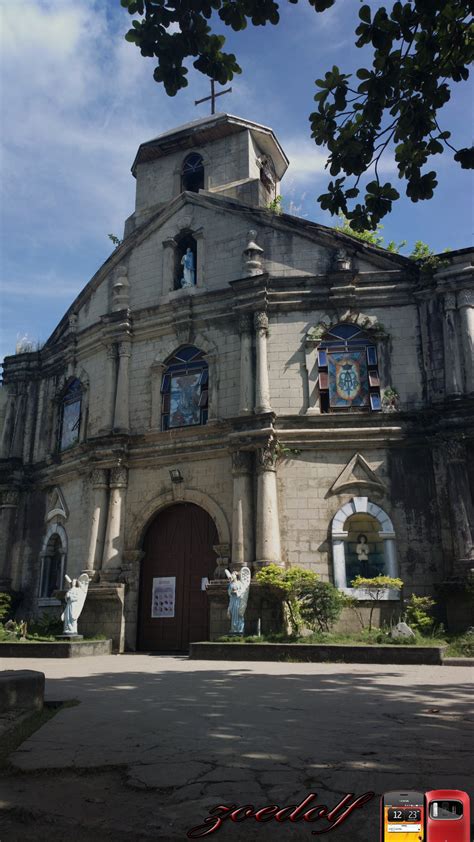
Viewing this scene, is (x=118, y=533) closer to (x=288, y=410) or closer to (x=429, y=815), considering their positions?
(x=288, y=410)

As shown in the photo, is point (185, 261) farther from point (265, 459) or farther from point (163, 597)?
point (163, 597)

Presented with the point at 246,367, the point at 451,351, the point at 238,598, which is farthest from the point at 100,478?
the point at 451,351

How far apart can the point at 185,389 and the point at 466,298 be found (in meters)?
7.33

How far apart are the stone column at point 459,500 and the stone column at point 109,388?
8.80 meters

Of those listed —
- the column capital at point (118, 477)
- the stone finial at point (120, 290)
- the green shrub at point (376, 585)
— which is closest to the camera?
the green shrub at point (376, 585)

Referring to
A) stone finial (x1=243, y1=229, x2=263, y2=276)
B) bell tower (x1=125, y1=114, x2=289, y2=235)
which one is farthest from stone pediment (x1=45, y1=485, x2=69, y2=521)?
bell tower (x1=125, y1=114, x2=289, y2=235)

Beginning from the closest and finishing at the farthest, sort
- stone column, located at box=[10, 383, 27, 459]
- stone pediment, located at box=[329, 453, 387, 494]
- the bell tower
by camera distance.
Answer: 1. stone pediment, located at box=[329, 453, 387, 494]
2. the bell tower
3. stone column, located at box=[10, 383, 27, 459]

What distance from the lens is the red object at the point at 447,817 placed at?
1.92 metres

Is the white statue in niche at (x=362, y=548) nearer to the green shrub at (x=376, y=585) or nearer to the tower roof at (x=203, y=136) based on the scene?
the green shrub at (x=376, y=585)

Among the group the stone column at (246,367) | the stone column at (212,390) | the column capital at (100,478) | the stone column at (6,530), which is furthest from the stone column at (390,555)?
the stone column at (6,530)

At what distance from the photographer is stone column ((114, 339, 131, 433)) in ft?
56.0

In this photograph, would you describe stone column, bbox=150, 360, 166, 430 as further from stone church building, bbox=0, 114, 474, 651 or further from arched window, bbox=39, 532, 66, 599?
arched window, bbox=39, 532, 66, 599

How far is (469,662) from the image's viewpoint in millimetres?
9844

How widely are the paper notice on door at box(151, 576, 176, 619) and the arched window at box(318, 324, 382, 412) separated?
5741 mm
